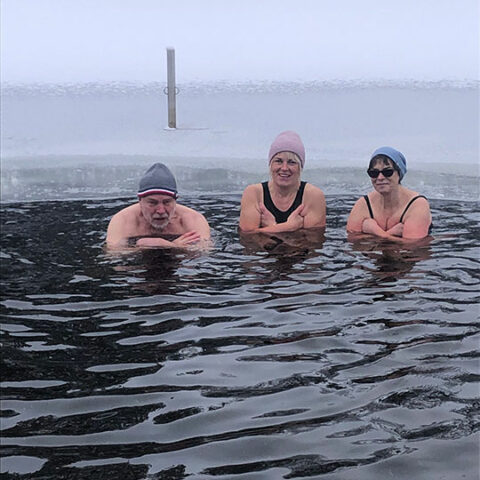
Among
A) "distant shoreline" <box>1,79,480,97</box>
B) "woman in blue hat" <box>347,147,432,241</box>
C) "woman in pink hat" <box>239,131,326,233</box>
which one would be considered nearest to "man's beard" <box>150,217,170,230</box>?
"woman in pink hat" <box>239,131,326,233</box>

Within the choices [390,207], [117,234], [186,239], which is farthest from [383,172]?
[117,234]

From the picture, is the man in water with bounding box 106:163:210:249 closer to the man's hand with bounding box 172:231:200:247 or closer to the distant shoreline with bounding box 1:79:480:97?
the man's hand with bounding box 172:231:200:247

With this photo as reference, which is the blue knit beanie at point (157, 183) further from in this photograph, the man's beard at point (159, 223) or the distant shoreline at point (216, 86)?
the distant shoreline at point (216, 86)

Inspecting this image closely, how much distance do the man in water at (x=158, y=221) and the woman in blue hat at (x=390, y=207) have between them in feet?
5.00

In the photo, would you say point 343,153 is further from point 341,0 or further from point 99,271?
point 99,271

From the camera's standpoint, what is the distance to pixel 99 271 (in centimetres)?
645

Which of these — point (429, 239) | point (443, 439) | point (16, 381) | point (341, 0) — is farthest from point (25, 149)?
point (443, 439)

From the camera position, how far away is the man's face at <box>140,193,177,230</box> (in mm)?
7280

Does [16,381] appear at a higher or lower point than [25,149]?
lower

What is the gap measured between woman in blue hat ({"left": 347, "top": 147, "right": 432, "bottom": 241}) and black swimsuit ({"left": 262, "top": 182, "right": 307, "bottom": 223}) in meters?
0.55

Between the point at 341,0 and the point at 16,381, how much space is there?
10138 mm

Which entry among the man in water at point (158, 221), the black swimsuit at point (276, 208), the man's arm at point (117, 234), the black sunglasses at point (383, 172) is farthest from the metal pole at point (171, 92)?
the black sunglasses at point (383, 172)

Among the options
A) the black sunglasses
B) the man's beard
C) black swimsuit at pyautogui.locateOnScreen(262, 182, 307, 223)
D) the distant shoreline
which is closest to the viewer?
the man's beard

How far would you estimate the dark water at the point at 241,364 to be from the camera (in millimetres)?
3336
